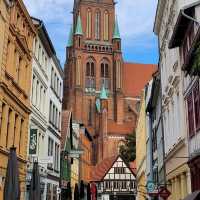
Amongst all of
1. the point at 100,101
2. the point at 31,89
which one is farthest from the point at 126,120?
the point at 31,89

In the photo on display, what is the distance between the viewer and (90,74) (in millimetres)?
114312

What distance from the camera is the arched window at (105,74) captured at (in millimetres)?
113537

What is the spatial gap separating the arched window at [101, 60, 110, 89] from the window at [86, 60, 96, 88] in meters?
2.39

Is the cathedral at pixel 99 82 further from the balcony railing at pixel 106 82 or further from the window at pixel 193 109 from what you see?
the window at pixel 193 109

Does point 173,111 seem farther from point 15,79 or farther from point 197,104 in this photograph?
point 15,79

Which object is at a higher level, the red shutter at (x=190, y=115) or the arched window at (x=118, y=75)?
the arched window at (x=118, y=75)

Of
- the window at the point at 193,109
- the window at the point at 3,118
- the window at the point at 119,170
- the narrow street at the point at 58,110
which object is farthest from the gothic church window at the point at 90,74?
the window at the point at 193,109

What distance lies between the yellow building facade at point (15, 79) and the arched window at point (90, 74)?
287 ft

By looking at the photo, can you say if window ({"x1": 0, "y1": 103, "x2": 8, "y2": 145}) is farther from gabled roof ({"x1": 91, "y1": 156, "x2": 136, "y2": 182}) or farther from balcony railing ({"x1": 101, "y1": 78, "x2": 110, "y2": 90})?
balcony railing ({"x1": 101, "y1": 78, "x2": 110, "y2": 90})

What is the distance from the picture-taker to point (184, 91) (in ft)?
60.5

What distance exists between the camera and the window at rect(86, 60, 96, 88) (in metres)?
113

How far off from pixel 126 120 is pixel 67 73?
1956cm

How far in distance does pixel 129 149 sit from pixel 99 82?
23930mm

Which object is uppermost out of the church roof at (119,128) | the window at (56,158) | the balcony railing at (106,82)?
the balcony railing at (106,82)
